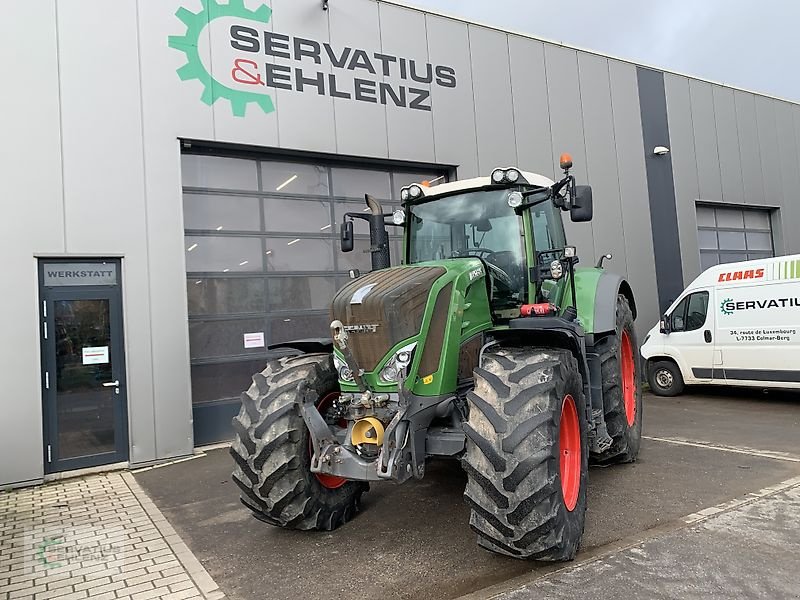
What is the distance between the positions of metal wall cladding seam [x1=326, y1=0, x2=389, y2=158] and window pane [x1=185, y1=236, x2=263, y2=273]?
209 cm

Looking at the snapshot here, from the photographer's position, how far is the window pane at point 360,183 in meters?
9.61

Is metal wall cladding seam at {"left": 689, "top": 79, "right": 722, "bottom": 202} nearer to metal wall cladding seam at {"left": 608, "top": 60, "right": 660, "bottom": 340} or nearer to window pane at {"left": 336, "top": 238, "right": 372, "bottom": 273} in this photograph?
metal wall cladding seam at {"left": 608, "top": 60, "right": 660, "bottom": 340}

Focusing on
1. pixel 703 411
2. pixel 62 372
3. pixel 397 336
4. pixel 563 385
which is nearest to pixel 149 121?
pixel 62 372

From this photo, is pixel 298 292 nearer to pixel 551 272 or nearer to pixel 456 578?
pixel 551 272

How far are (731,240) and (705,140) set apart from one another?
2604mm

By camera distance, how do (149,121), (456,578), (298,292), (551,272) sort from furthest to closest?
(298,292), (149,121), (551,272), (456,578)

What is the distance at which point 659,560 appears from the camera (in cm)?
377

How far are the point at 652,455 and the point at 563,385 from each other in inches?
131

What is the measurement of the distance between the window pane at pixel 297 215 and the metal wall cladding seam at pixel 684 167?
8.37m

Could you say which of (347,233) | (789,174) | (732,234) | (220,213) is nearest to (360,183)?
(220,213)

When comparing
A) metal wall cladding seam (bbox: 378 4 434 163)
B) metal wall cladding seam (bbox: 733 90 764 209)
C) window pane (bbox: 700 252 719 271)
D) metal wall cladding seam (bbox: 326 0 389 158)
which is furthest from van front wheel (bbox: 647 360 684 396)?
metal wall cladding seam (bbox: 733 90 764 209)

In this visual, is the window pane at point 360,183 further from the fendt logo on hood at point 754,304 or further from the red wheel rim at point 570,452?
the red wheel rim at point 570,452

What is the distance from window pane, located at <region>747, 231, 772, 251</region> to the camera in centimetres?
1520

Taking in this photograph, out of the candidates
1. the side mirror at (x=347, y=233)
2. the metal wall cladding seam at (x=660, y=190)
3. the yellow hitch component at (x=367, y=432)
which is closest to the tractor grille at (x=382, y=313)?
the yellow hitch component at (x=367, y=432)
